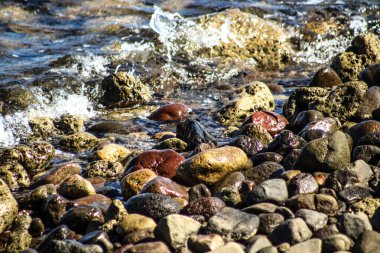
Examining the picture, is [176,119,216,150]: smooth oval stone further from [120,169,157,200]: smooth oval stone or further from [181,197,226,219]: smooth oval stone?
[181,197,226,219]: smooth oval stone

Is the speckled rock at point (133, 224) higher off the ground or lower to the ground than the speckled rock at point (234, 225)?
lower

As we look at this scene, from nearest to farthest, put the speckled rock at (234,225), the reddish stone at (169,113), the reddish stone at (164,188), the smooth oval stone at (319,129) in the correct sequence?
the speckled rock at (234,225) < the reddish stone at (164,188) < the smooth oval stone at (319,129) < the reddish stone at (169,113)

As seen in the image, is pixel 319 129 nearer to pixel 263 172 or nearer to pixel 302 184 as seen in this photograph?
pixel 263 172

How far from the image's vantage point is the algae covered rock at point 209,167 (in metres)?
4.80

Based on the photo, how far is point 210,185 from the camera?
484cm

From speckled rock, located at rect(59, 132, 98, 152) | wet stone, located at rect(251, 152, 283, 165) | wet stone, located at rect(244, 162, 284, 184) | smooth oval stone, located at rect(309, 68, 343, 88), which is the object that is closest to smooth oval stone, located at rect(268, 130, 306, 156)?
wet stone, located at rect(251, 152, 283, 165)

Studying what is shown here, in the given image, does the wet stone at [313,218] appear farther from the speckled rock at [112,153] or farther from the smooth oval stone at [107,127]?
the smooth oval stone at [107,127]

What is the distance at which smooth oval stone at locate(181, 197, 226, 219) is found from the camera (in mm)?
4176

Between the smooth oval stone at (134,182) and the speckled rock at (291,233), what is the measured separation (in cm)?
142

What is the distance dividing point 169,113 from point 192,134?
1534 mm

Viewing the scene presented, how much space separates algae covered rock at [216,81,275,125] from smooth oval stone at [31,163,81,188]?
7.51ft

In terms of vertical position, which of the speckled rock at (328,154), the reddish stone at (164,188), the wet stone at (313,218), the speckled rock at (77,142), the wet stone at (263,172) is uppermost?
the speckled rock at (328,154)

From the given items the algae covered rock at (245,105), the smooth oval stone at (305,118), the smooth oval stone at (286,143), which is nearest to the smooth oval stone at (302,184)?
the smooth oval stone at (286,143)

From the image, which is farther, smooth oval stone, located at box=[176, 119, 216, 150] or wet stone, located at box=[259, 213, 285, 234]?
smooth oval stone, located at box=[176, 119, 216, 150]
